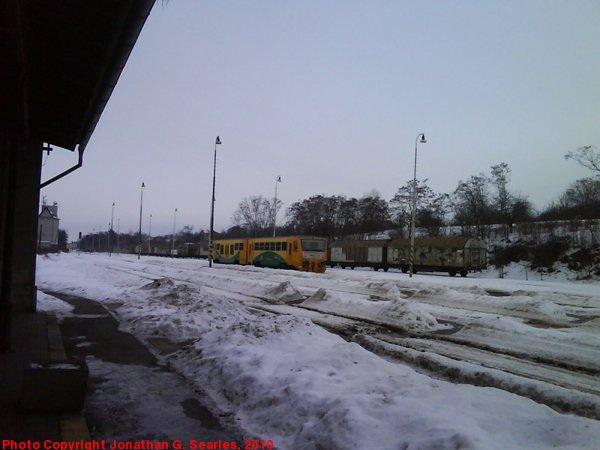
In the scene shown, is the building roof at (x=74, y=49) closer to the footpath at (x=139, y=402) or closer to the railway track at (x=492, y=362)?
the footpath at (x=139, y=402)

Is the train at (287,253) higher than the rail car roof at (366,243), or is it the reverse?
the rail car roof at (366,243)

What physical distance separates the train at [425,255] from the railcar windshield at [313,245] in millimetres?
9364

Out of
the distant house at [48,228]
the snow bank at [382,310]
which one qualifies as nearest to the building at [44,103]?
the snow bank at [382,310]

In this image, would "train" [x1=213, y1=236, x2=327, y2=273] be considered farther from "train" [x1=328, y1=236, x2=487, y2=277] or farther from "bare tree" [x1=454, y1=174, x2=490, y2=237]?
"bare tree" [x1=454, y1=174, x2=490, y2=237]

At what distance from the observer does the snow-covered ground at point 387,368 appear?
4.61 meters

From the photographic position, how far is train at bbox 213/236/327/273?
4244 cm

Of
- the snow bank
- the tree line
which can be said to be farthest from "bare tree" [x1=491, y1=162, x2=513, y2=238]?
the snow bank

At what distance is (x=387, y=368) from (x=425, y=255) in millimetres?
40875

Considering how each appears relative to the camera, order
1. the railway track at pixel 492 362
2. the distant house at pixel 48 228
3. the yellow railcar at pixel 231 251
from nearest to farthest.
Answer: the railway track at pixel 492 362, the yellow railcar at pixel 231 251, the distant house at pixel 48 228

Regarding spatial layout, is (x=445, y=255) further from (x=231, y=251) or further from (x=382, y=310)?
(x=382, y=310)

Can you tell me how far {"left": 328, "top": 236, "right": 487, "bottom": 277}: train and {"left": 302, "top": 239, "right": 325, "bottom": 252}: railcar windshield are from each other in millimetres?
9364

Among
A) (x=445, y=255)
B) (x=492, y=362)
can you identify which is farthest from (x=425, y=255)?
(x=492, y=362)

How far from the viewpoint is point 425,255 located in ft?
152

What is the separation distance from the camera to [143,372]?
749 cm
